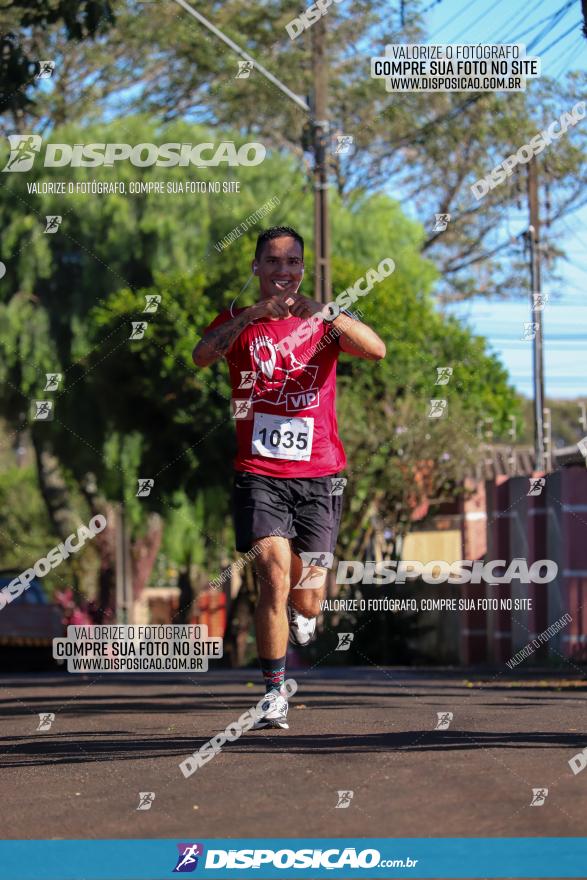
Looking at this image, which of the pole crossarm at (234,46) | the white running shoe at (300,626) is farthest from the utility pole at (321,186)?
the white running shoe at (300,626)

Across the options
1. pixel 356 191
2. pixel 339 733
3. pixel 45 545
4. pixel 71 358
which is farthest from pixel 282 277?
pixel 45 545

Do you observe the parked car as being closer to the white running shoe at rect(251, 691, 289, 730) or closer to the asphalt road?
the asphalt road

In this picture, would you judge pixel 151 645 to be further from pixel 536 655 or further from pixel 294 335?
pixel 294 335

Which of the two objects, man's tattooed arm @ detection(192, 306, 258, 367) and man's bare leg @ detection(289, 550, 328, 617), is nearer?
man's tattooed arm @ detection(192, 306, 258, 367)

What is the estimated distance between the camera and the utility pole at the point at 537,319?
27172mm

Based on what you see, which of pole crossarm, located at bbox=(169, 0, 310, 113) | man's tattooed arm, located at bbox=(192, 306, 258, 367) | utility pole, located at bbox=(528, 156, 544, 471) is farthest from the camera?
utility pole, located at bbox=(528, 156, 544, 471)

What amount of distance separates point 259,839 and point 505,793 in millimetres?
911

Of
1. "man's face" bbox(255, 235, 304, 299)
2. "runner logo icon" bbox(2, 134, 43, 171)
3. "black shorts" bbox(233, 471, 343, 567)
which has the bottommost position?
"black shorts" bbox(233, 471, 343, 567)

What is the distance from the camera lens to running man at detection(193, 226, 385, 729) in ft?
23.0

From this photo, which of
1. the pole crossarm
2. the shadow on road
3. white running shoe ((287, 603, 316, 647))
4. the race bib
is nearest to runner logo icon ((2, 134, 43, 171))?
the pole crossarm

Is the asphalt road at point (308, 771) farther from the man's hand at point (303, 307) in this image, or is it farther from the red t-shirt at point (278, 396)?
the man's hand at point (303, 307)

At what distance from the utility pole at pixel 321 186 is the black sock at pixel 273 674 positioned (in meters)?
11.6

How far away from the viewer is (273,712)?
698 cm

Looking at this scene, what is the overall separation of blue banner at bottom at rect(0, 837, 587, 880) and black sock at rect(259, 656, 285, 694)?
8.12 feet
